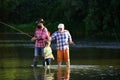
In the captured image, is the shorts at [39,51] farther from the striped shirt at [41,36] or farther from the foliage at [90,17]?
the foliage at [90,17]

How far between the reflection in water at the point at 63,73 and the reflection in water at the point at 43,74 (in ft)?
0.90

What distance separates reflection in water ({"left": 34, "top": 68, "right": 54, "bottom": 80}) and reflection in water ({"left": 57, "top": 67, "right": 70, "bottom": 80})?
273 millimetres

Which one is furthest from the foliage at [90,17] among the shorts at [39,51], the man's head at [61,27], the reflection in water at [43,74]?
the reflection in water at [43,74]

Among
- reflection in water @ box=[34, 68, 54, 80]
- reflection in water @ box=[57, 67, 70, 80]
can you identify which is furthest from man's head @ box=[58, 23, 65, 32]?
reflection in water @ box=[34, 68, 54, 80]

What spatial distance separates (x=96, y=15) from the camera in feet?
183

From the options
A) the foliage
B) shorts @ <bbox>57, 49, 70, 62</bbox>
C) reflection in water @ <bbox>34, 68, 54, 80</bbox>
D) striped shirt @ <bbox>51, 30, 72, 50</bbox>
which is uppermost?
the foliage

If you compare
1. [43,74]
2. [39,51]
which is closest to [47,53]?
[39,51]

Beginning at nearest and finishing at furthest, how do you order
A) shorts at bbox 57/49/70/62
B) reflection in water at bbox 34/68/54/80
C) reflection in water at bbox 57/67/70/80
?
reflection in water at bbox 34/68/54/80
reflection in water at bbox 57/67/70/80
shorts at bbox 57/49/70/62

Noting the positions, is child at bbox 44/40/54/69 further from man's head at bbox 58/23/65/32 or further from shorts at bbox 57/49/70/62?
man's head at bbox 58/23/65/32

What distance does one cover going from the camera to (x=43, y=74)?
1908 cm

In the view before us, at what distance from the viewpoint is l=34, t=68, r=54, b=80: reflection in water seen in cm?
1773

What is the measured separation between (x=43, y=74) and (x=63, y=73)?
0.81 m

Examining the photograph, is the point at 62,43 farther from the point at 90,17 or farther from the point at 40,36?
the point at 90,17

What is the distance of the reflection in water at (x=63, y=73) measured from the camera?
18.0 metres
